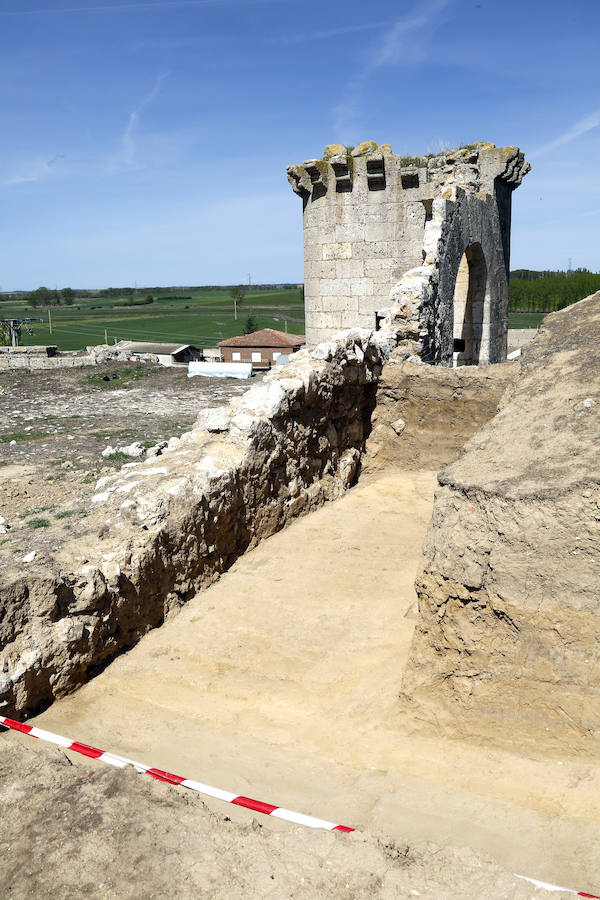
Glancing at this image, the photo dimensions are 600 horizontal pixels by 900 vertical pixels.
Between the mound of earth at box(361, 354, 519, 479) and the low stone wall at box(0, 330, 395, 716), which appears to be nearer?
the low stone wall at box(0, 330, 395, 716)

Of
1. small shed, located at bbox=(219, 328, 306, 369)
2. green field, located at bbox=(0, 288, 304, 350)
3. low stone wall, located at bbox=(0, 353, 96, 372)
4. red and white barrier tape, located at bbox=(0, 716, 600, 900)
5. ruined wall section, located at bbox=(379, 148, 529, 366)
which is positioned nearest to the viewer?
red and white barrier tape, located at bbox=(0, 716, 600, 900)

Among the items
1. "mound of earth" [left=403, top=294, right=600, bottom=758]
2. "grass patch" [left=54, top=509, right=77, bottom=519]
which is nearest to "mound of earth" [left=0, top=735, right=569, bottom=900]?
"mound of earth" [left=403, top=294, right=600, bottom=758]

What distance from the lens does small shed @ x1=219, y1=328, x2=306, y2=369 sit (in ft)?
103

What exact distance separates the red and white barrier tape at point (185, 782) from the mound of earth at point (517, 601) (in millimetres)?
941

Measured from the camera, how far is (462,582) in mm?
3609

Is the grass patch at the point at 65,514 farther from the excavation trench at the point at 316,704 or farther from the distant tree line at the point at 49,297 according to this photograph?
the distant tree line at the point at 49,297

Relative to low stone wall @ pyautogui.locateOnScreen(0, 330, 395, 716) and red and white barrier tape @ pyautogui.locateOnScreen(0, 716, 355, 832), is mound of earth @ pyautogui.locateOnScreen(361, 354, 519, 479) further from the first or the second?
red and white barrier tape @ pyautogui.locateOnScreen(0, 716, 355, 832)

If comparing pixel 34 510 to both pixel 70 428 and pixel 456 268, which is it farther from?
pixel 456 268

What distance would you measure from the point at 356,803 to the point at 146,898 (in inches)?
44.5

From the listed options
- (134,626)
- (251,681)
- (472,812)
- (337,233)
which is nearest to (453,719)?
(472,812)

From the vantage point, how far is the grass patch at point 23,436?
1211cm

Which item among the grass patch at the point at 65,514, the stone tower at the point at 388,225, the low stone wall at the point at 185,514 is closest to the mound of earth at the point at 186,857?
the low stone wall at the point at 185,514

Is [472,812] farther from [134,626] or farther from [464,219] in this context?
[464,219]

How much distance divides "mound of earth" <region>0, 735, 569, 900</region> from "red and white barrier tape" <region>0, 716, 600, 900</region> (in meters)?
0.08
